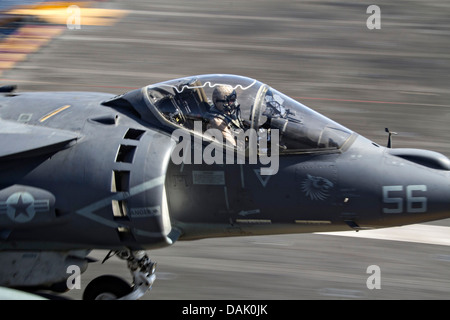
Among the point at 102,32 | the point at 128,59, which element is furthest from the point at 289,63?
the point at 102,32

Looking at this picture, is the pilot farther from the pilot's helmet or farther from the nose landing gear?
the nose landing gear

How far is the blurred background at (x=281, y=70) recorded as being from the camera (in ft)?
27.5

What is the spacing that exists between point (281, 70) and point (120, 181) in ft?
30.7

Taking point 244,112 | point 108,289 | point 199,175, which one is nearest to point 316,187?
point 244,112

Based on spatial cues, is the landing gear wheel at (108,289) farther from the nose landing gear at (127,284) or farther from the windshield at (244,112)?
the windshield at (244,112)

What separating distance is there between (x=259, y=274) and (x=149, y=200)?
9.04ft

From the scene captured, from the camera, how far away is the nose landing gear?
23.4 ft

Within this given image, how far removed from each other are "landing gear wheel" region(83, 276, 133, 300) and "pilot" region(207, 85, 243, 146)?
2115 mm

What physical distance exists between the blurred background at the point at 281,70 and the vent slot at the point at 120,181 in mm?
2148

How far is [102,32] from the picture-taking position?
1758cm

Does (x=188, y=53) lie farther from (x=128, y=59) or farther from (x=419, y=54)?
(x=419, y=54)

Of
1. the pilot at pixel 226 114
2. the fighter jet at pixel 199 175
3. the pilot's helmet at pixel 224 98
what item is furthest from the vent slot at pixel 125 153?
the pilot's helmet at pixel 224 98

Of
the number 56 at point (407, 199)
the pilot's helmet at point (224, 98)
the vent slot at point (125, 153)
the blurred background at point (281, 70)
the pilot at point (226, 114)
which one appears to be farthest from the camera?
the blurred background at point (281, 70)

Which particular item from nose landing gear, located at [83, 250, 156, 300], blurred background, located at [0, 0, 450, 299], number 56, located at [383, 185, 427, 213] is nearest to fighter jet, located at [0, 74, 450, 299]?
number 56, located at [383, 185, 427, 213]
